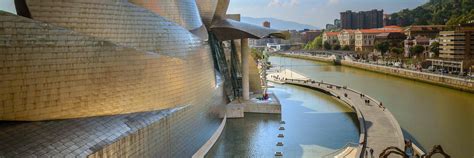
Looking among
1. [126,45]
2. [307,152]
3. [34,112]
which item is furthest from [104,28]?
[307,152]

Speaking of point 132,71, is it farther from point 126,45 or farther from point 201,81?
point 201,81

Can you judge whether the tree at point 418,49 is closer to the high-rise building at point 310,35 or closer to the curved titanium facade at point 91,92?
the curved titanium facade at point 91,92

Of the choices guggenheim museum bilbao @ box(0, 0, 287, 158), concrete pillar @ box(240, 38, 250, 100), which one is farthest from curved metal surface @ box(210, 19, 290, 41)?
guggenheim museum bilbao @ box(0, 0, 287, 158)

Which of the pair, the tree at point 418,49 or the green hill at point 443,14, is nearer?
the tree at point 418,49

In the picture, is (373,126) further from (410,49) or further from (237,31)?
(410,49)

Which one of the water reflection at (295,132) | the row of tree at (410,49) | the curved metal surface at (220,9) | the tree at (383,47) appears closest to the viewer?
the water reflection at (295,132)

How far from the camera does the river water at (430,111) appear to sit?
2106cm

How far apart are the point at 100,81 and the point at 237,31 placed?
1596 cm

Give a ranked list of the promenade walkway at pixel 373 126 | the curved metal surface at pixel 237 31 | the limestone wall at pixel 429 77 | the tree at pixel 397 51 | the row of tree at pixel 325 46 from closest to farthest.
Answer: the promenade walkway at pixel 373 126, the curved metal surface at pixel 237 31, the limestone wall at pixel 429 77, the tree at pixel 397 51, the row of tree at pixel 325 46

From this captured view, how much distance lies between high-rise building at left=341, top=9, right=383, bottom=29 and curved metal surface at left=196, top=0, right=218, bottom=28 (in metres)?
160

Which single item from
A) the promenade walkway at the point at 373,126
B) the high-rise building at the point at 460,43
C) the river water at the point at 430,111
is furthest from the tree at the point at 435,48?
the promenade walkway at the point at 373,126

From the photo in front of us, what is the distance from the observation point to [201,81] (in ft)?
60.3

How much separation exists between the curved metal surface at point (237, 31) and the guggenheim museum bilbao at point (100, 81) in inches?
342

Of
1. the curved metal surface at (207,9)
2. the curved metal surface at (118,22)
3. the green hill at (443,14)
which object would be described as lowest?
the curved metal surface at (118,22)
